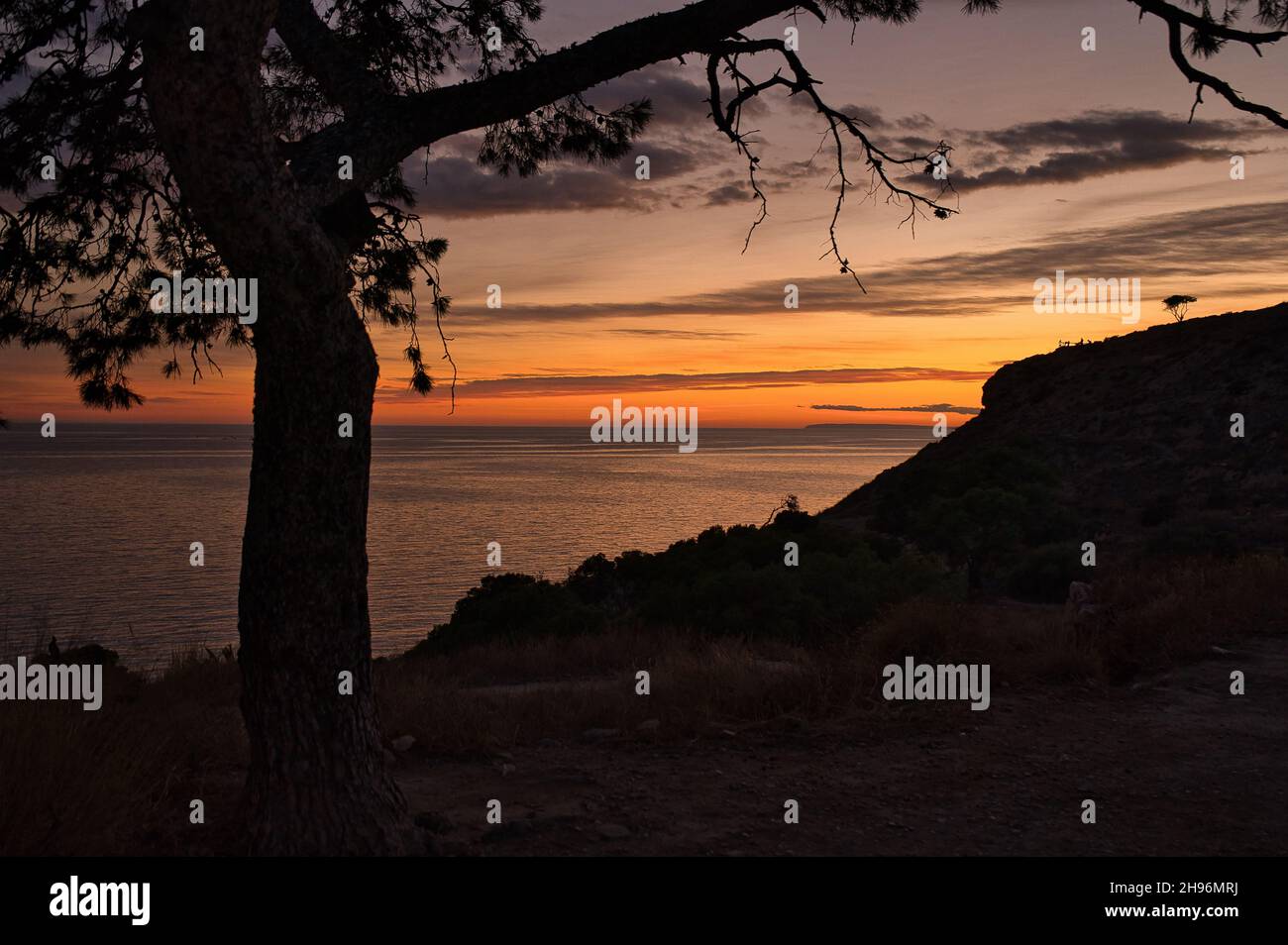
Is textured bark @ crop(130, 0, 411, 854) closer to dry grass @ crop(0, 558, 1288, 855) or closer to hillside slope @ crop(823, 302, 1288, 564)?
dry grass @ crop(0, 558, 1288, 855)

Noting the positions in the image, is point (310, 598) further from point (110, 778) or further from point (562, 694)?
point (562, 694)

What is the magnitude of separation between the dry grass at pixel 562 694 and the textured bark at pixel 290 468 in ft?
2.16

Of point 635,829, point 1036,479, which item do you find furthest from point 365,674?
point 1036,479

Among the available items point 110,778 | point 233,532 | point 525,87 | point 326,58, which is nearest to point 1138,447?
point 525,87

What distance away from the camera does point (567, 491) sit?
95.5 m

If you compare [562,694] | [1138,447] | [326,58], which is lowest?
[562,694]

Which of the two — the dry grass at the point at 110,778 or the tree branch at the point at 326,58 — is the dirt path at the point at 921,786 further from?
the tree branch at the point at 326,58

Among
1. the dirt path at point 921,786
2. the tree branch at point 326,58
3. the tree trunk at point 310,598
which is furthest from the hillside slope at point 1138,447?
the tree trunk at point 310,598

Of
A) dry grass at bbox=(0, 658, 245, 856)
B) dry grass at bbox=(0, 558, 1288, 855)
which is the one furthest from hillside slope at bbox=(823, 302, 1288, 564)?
dry grass at bbox=(0, 658, 245, 856)

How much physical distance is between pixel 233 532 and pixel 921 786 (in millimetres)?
58768

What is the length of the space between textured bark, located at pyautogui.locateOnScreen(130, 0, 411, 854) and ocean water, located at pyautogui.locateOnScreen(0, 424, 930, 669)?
4.61 metres

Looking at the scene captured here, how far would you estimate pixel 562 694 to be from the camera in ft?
29.9

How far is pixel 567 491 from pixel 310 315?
9093cm
